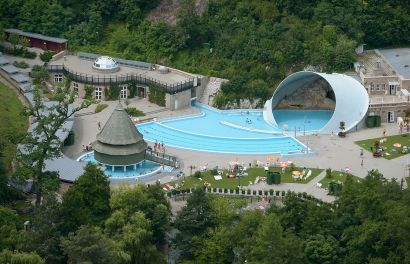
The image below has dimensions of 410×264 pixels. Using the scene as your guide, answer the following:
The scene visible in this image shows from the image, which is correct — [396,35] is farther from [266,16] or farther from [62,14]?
[62,14]

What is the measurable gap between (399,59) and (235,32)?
1419cm

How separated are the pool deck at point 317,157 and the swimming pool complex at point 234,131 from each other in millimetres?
1280

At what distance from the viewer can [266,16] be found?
109812mm

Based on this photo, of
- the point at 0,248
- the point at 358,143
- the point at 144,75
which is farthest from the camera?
the point at 144,75

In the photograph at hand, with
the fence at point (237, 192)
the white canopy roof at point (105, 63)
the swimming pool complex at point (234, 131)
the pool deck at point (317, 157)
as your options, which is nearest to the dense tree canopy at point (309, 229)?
the fence at point (237, 192)

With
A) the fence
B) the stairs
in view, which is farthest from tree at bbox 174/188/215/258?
the stairs

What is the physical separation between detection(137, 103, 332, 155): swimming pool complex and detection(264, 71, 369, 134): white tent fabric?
1.60 m

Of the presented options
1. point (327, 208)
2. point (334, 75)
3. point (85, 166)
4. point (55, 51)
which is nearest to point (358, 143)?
point (334, 75)

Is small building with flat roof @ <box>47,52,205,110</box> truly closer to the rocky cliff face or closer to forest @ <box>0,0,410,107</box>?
forest @ <box>0,0,410,107</box>

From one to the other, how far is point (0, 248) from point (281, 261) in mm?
16454

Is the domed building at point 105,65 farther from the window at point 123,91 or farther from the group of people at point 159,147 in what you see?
the group of people at point 159,147

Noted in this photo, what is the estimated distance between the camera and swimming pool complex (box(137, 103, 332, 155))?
95438 mm

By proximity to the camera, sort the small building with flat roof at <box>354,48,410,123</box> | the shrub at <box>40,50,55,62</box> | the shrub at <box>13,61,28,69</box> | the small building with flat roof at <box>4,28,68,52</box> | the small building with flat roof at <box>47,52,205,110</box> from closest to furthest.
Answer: the small building with flat roof at <box>354,48,410,123</box>
the small building with flat roof at <box>47,52,205,110</box>
the shrub at <box>13,61,28,69</box>
the shrub at <box>40,50,55,62</box>
the small building with flat roof at <box>4,28,68,52</box>

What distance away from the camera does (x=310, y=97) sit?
104m
